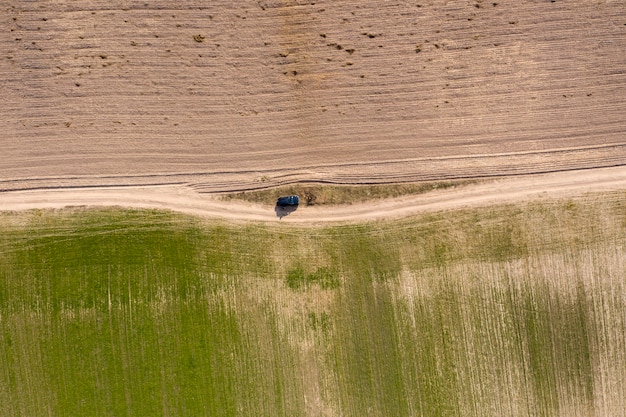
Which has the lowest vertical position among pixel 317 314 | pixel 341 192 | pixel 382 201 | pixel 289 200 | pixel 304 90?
pixel 317 314

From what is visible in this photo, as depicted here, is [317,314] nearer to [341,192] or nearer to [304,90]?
[341,192]

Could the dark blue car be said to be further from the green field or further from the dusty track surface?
the green field

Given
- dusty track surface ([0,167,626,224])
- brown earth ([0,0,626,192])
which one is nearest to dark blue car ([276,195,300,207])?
dusty track surface ([0,167,626,224])

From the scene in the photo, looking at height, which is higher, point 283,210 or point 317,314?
point 283,210

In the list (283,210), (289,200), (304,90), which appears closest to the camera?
(289,200)

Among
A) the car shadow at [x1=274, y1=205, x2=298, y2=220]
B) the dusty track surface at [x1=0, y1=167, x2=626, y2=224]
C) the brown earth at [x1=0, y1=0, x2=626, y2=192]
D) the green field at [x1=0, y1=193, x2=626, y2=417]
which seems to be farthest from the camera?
the car shadow at [x1=274, y1=205, x2=298, y2=220]

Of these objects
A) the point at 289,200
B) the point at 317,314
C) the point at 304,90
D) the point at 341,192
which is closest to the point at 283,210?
the point at 289,200
